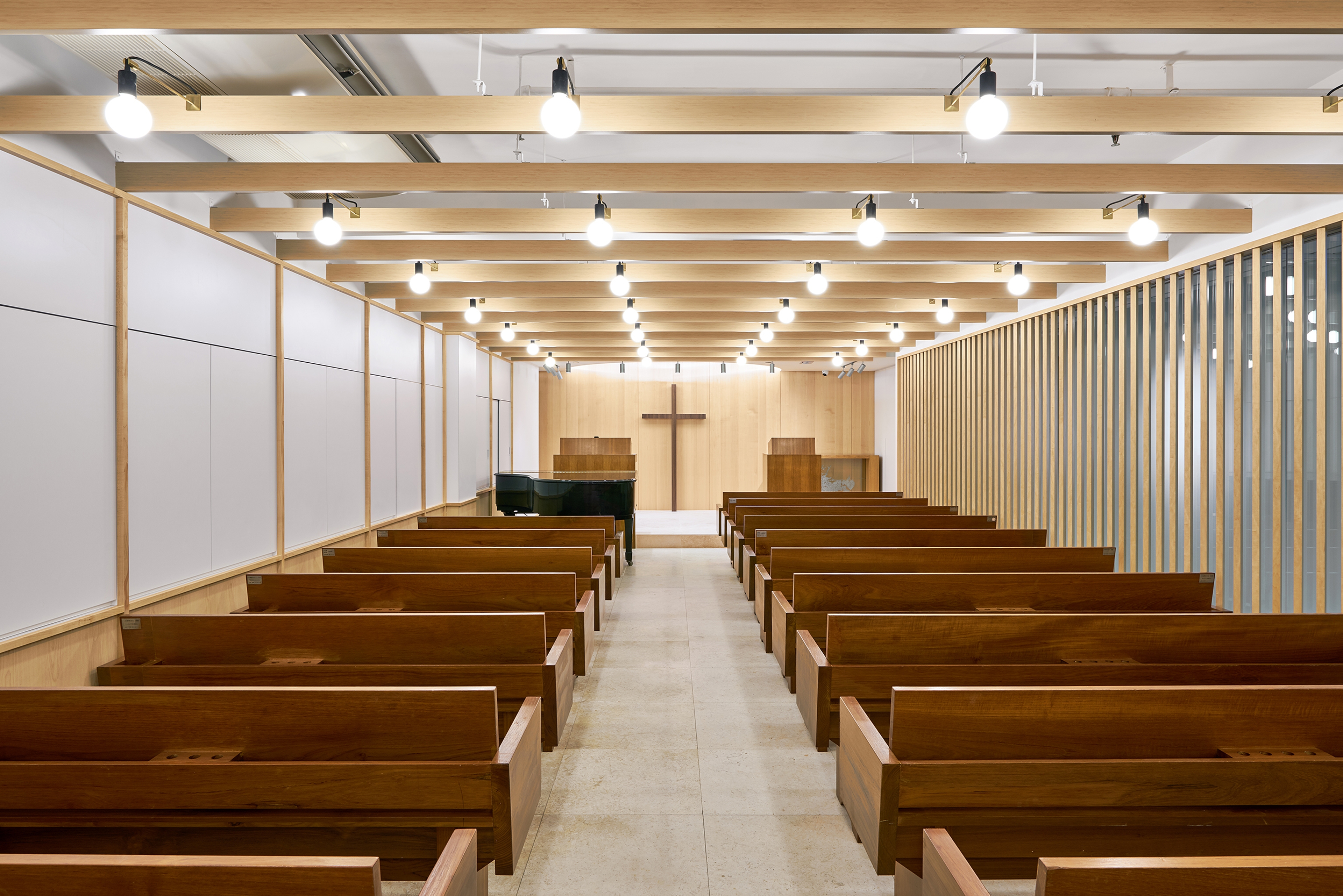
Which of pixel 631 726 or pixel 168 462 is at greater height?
pixel 168 462

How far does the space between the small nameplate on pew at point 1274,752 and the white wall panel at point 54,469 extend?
4147 mm

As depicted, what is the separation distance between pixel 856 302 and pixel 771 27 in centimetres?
501

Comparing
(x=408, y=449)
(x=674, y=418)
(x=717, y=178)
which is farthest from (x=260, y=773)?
(x=674, y=418)

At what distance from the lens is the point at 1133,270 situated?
19.5ft

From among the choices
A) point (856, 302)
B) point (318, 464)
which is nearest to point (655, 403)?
point (856, 302)

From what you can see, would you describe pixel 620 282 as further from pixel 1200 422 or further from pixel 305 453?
pixel 1200 422

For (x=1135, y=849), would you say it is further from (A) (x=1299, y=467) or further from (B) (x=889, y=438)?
(B) (x=889, y=438)

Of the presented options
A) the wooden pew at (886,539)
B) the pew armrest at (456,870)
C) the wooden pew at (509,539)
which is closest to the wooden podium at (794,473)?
the wooden pew at (886,539)

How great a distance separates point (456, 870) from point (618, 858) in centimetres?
122

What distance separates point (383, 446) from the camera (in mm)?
7156

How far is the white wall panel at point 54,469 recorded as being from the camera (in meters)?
3.06

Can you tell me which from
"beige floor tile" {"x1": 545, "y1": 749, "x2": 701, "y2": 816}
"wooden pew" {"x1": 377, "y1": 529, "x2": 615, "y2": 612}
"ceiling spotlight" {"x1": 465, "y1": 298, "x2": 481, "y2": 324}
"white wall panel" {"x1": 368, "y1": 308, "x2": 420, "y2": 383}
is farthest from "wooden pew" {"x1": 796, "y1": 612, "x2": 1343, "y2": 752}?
"white wall panel" {"x1": 368, "y1": 308, "x2": 420, "y2": 383}

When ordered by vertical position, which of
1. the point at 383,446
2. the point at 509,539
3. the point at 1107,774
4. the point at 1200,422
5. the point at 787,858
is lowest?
the point at 787,858

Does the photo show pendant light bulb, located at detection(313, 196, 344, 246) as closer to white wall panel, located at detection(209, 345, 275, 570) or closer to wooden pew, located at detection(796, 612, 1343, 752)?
white wall panel, located at detection(209, 345, 275, 570)
